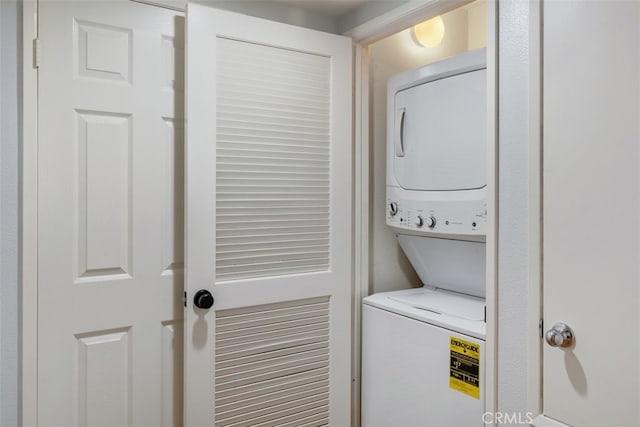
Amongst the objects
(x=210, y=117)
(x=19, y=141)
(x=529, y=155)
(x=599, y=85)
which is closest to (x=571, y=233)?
(x=529, y=155)

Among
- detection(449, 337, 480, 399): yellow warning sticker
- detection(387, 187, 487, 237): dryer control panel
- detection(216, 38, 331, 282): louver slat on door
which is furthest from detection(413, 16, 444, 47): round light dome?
detection(449, 337, 480, 399): yellow warning sticker

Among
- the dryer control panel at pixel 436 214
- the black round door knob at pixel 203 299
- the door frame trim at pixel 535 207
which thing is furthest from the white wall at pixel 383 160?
the door frame trim at pixel 535 207

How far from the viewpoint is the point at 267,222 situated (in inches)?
71.9

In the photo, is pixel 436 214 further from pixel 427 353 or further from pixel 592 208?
pixel 592 208

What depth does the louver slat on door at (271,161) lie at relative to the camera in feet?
5.66

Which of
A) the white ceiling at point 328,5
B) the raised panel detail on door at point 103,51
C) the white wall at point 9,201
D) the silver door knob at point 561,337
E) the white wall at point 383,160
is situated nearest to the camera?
the silver door knob at point 561,337

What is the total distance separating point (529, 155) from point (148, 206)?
49.9 inches

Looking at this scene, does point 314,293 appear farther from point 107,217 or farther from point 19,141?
point 19,141

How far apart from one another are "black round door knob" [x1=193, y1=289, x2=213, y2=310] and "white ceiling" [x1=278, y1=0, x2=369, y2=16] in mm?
1209

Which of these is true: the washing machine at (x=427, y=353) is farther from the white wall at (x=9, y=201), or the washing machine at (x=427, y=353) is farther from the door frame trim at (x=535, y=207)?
the white wall at (x=9, y=201)

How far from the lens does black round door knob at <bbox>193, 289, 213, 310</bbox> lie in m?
1.65

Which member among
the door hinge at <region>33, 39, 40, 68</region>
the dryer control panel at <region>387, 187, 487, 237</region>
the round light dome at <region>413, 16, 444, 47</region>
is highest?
the round light dome at <region>413, 16, 444, 47</region>

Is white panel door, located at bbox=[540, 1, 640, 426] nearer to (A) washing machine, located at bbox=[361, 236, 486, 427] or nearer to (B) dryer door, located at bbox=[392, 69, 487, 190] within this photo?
(A) washing machine, located at bbox=[361, 236, 486, 427]
